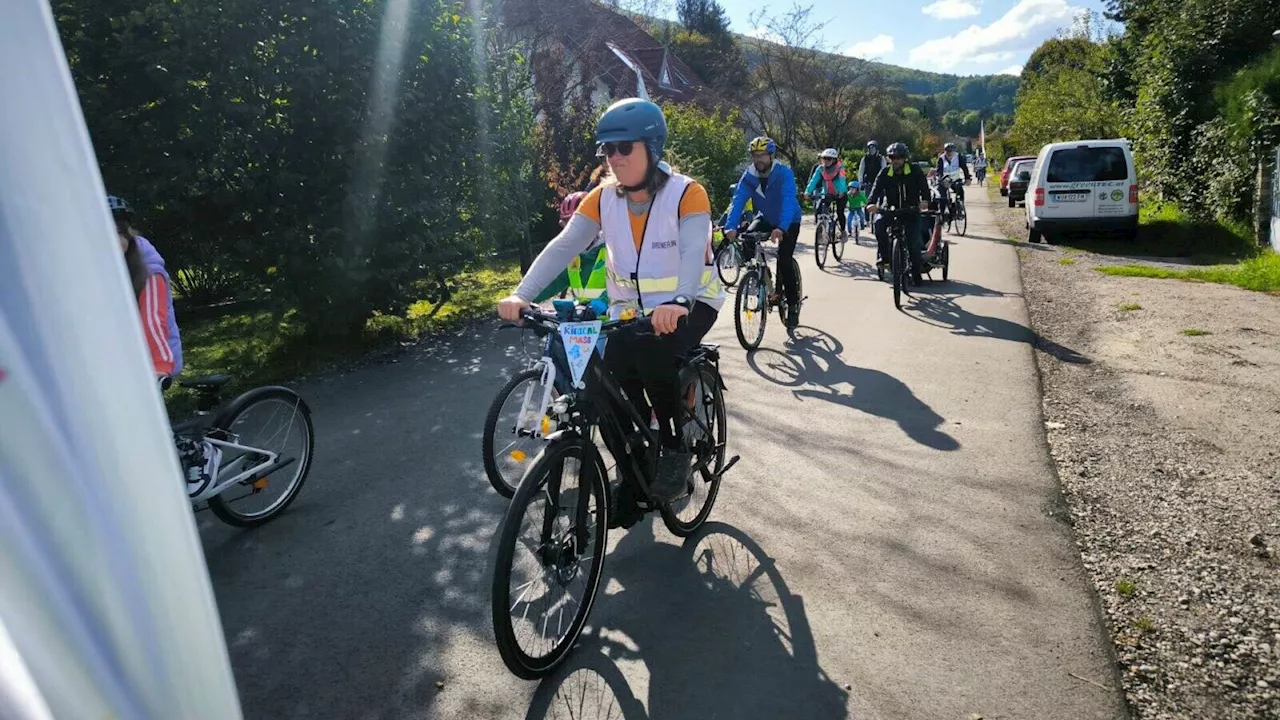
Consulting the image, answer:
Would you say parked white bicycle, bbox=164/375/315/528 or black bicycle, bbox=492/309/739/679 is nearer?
black bicycle, bbox=492/309/739/679

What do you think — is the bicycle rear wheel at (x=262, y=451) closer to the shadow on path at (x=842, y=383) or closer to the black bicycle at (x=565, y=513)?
the black bicycle at (x=565, y=513)

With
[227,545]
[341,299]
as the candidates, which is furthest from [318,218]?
[227,545]

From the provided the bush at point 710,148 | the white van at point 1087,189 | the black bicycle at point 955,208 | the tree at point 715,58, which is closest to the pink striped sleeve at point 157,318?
the white van at point 1087,189

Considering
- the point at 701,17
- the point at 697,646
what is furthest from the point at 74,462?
the point at 701,17

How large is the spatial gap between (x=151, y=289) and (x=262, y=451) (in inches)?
43.7

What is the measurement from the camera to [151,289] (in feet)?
12.6

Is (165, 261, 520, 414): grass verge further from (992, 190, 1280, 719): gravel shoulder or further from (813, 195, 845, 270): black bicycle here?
(992, 190, 1280, 719): gravel shoulder

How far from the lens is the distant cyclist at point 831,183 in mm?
14884

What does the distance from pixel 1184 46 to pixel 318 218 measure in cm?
1613

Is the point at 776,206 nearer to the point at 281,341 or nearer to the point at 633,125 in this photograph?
the point at 633,125

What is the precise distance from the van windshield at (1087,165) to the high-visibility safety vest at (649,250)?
46.7ft

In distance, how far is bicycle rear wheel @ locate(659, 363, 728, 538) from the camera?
411 centimetres

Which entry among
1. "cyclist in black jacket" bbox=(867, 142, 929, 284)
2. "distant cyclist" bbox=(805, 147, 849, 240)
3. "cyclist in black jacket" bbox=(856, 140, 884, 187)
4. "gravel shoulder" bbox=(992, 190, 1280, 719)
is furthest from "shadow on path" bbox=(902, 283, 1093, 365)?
"cyclist in black jacket" bbox=(856, 140, 884, 187)

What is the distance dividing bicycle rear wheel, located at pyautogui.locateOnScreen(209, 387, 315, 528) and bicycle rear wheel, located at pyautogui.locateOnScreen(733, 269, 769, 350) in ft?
14.3
